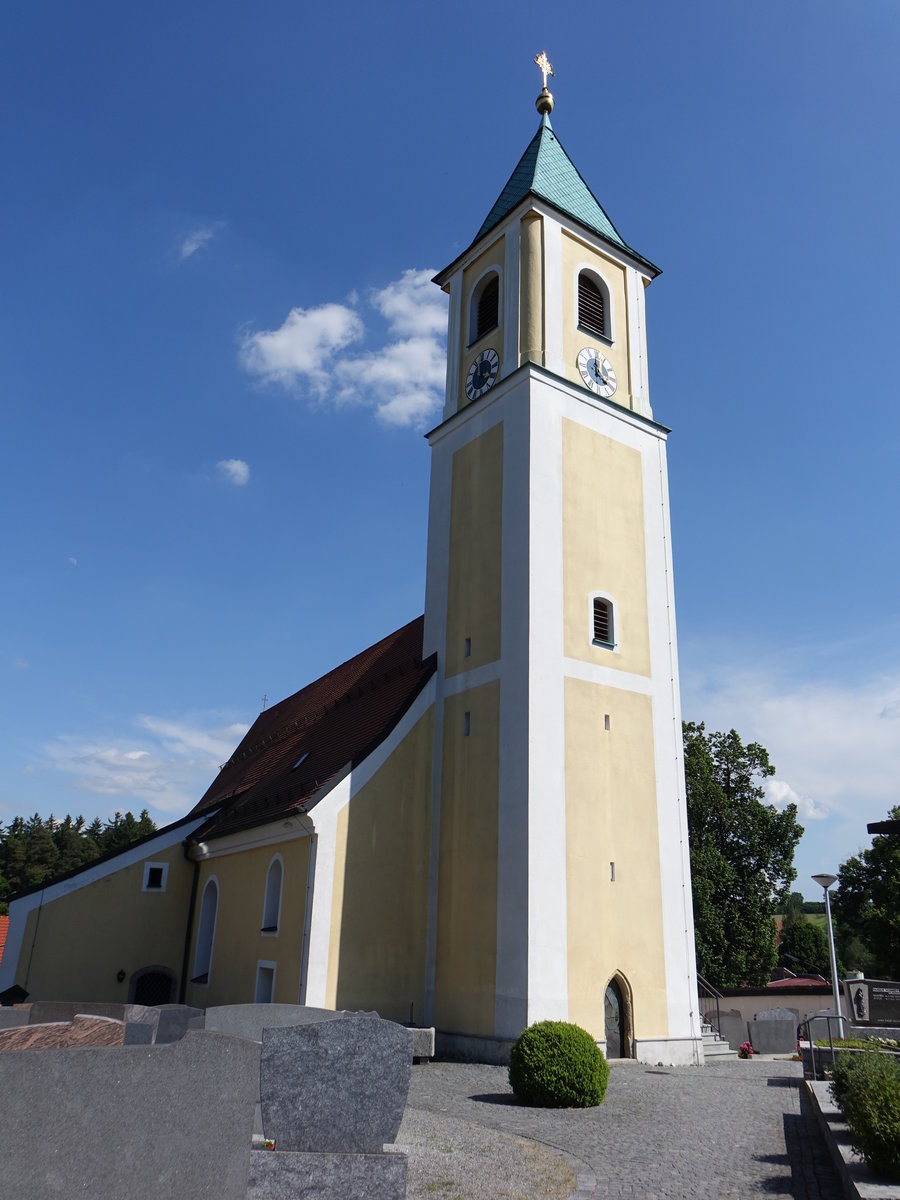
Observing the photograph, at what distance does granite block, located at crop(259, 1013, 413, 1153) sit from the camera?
19.0ft

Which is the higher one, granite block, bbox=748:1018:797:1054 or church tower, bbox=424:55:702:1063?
church tower, bbox=424:55:702:1063

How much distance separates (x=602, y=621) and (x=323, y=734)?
8.00 m

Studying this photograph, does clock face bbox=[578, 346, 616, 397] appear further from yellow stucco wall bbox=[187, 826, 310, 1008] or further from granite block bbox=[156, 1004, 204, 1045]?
granite block bbox=[156, 1004, 204, 1045]

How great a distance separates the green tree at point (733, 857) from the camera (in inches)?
1179

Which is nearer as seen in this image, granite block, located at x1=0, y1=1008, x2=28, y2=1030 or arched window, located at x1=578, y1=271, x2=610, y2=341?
granite block, located at x1=0, y1=1008, x2=28, y2=1030

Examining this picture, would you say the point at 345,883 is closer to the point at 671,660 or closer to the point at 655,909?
the point at 655,909

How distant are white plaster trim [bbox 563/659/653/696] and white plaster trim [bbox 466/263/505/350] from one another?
8.40 meters

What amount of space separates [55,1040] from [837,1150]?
225 inches

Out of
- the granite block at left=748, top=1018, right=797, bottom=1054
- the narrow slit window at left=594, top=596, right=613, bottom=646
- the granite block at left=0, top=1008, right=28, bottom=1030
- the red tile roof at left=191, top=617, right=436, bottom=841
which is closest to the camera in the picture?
the granite block at left=0, top=1008, right=28, bottom=1030

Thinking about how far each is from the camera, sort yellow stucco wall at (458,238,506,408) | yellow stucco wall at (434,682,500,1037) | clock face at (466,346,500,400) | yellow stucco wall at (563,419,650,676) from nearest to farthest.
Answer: yellow stucco wall at (434,682,500,1037) → yellow stucco wall at (563,419,650,676) → clock face at (466,346,500,400) → yellow stucco wall at (458,238,506,408)

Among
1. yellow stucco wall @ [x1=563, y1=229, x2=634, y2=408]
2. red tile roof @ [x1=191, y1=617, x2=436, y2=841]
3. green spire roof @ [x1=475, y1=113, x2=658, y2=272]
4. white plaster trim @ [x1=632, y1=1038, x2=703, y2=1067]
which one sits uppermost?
green spire roof @ [x1=475, y1=113, x2=658, y2=272]

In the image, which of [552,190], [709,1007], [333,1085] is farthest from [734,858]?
[333,1085]

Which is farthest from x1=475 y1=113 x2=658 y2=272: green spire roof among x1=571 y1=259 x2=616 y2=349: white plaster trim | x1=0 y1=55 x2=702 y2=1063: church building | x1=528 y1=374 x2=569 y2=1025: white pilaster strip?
x1=528 y1=374 x2=569 y2=1025: white pilaster strip

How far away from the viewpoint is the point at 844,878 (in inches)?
1633
